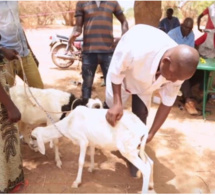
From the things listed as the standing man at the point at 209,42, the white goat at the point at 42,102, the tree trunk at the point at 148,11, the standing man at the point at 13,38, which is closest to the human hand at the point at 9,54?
the standing man at the point at 13,38

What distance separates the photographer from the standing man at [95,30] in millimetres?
4043

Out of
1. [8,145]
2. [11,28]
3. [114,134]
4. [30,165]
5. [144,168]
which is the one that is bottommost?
[30,165]

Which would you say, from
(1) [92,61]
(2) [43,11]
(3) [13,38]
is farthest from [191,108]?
(2) [43,11]

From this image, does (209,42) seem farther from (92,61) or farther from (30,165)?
(30,165)

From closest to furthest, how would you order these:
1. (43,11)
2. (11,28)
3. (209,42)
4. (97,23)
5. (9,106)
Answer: (9,106)
(11,28)
(97,23)
(209,42)
(43,11)

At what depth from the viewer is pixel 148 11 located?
6.25 meters

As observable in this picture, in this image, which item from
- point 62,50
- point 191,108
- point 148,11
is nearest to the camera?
point 191,108

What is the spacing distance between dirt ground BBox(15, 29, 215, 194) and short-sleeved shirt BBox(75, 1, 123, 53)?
1447mm

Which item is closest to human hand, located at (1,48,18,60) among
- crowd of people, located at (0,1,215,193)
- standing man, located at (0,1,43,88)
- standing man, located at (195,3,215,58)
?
crowd of people, located at (0,1,215,193)

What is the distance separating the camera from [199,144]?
3840 millimetres

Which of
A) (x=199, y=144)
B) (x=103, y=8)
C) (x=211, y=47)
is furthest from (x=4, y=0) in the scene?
(x=211, y=47)

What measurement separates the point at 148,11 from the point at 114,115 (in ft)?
15.0

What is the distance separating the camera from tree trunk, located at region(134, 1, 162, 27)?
6195 mm

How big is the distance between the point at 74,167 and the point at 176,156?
130cm
